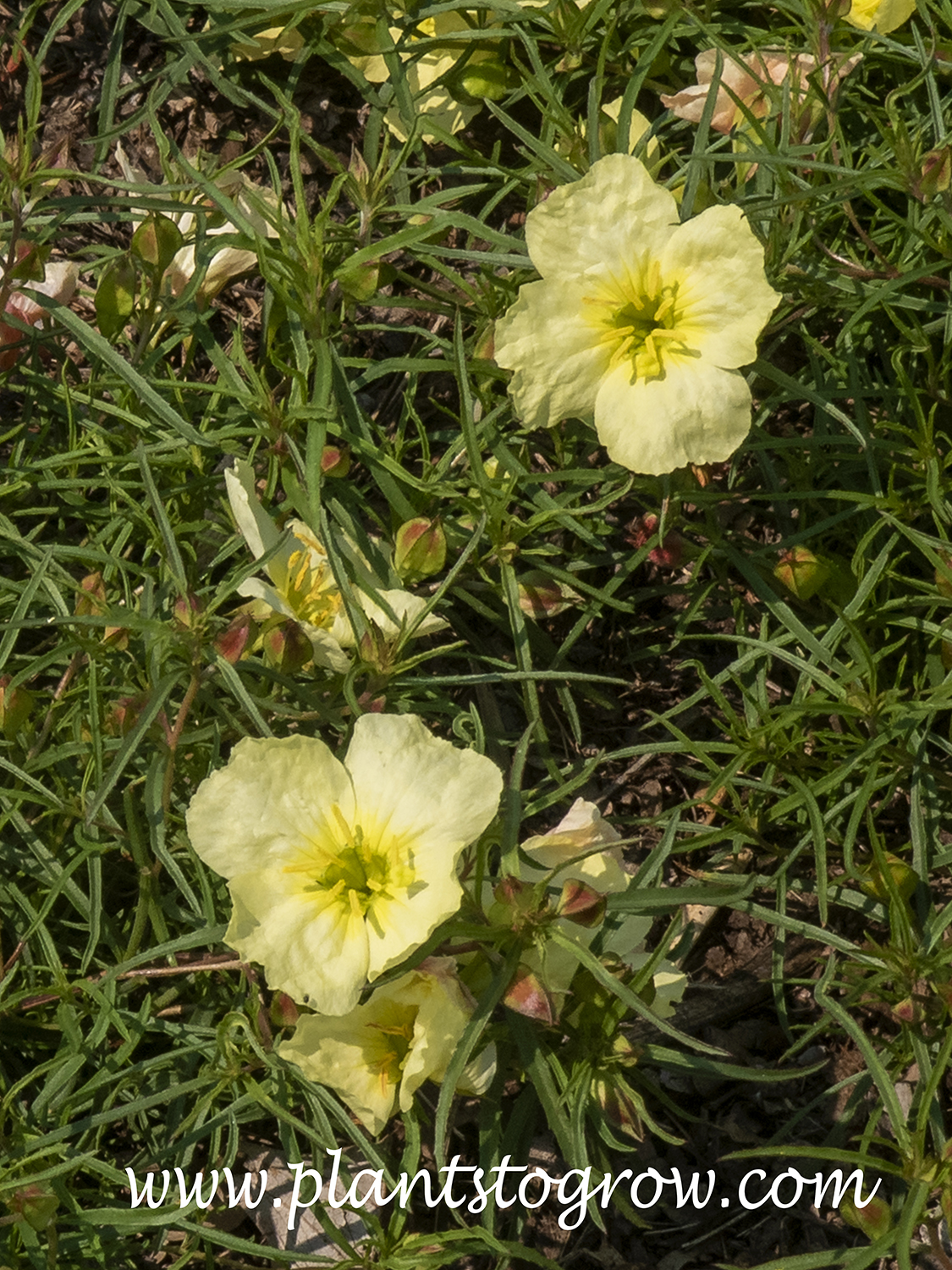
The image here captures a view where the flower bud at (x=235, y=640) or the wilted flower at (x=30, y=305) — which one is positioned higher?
the wilted flower at (x=30, y=305)

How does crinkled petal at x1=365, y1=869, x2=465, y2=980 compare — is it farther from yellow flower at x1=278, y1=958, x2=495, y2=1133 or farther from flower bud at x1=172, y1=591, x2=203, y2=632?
flower bud at x1=172, y1=591, x2=203, y2=632

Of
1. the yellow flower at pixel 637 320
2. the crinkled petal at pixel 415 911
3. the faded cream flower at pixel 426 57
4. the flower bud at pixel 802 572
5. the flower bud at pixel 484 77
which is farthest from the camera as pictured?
the flower bud at pixel 484 77

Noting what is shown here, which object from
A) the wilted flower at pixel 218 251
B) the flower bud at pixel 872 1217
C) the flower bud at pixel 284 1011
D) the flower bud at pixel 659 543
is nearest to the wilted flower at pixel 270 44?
the wilted flower at pixel 218 251

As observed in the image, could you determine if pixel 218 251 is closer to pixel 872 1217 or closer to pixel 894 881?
pixel 894 881

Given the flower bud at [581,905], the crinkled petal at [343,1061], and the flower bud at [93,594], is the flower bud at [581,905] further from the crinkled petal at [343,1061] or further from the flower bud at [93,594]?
the flower bud at [93,594]

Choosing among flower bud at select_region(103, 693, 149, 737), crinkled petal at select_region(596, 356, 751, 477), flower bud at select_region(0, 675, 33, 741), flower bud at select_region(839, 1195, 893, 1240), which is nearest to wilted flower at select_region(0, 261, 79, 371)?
flower bud at select_region(0, 675, 33, 741)

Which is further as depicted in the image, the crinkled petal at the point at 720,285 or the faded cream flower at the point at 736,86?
the faded cream flower at the point at 736,86

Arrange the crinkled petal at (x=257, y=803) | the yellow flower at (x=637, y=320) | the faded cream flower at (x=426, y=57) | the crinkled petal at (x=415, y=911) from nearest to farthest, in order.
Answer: the crinkled petal at (x=415, y=911), the crinkled petal at (x=257, y=803), the yellow flower at (x=637, y=320), the faded cream flower at (x=426, y=57)
